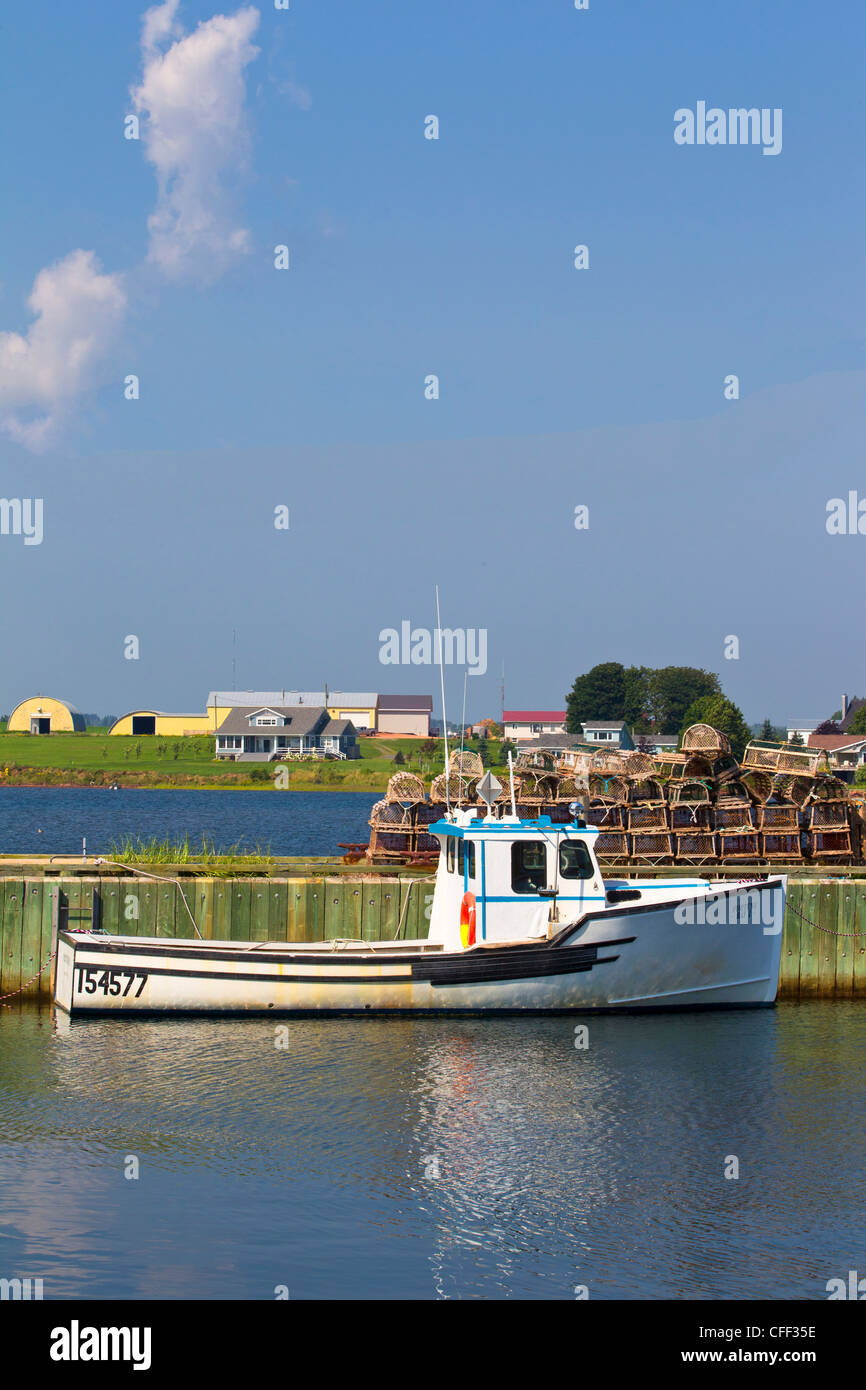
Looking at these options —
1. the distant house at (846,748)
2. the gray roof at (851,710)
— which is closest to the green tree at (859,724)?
the distant house at (846,748)

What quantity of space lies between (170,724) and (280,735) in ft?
83.6

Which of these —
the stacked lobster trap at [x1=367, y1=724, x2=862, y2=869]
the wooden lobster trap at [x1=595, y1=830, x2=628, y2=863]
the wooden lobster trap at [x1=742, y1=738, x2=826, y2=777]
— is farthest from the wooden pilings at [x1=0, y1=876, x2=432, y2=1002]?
the wooden lobster trap at [x1=742, y1=738, x2=826, y2=777]

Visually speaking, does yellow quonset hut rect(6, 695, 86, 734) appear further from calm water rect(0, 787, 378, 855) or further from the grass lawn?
calm water rect(0, 787, 378, 855)

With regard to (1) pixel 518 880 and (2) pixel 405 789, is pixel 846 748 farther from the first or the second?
(1) pixel 518 880

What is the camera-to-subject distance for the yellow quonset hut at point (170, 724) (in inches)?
6604

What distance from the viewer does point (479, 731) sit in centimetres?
17438

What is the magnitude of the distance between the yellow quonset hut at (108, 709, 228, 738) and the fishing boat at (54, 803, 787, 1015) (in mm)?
147865

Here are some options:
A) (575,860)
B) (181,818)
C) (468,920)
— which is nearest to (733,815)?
(575,860)

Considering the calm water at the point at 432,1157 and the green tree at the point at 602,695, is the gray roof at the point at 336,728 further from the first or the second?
the calm water at the point at 432,1157

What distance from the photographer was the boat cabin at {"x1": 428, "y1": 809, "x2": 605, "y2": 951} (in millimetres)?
21094
